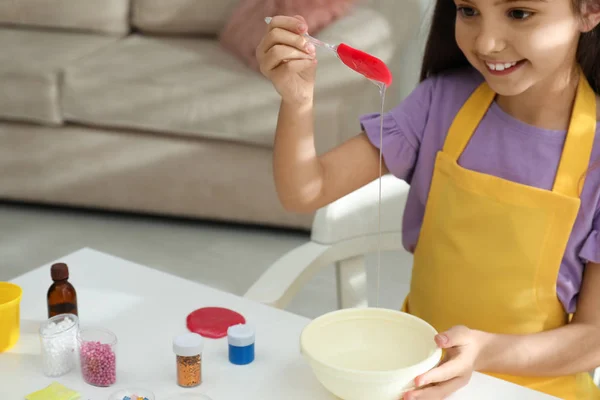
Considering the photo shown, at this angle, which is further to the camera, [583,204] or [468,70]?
[468,70]

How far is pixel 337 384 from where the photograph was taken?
0.94 m

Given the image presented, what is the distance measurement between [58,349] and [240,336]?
0.23 meters

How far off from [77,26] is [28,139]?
1.95 feet

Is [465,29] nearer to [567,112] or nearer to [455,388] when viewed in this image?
[567,112]

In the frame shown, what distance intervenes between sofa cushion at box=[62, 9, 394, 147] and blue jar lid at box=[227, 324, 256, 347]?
161 centimetres

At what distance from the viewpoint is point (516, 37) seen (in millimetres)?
1152

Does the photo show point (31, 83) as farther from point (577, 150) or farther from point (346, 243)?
point (577, 150)

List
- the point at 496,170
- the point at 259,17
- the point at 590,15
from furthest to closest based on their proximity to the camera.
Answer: the point at 259,17 < the point at 496,170 < the point at 590,15

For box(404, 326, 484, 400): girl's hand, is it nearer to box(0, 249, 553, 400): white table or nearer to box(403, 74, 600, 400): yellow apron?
box(0, 249, 553, 400): white table

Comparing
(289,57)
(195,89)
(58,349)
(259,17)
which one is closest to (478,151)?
(289,57)

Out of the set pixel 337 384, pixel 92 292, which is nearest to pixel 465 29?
pixel 337 384

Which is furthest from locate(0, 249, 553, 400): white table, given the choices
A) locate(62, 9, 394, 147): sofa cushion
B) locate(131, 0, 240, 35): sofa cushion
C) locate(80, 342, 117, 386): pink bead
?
locate(131, 0, 240, 35): sofa cushion

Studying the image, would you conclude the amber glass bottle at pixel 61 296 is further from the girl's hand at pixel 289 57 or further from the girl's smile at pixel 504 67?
the girl's smile at pixel 504 67

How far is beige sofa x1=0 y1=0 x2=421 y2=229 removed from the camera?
8.76ft
